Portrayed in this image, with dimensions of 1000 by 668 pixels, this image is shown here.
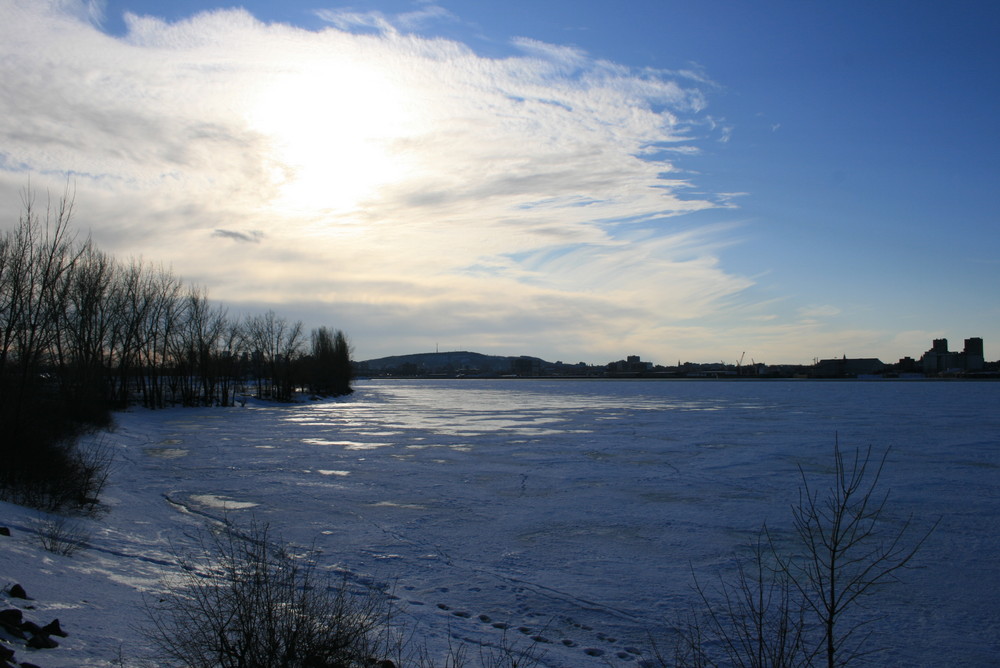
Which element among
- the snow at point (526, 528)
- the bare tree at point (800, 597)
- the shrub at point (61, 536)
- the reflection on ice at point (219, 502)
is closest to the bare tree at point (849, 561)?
the bare tree at point (800, 597)

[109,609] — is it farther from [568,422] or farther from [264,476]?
[568,422]

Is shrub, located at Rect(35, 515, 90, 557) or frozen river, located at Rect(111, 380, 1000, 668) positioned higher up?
shrub, located at Rect(35, 515, 90, 557)

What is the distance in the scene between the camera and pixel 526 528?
1034cm

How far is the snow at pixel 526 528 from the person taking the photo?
6.15 metres

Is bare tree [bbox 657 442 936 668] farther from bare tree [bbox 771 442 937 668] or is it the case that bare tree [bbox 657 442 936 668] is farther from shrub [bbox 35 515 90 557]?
shrub [bbox 35 515 90 557]

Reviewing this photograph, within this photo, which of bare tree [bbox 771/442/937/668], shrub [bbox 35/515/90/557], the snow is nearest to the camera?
bare tree [bbox 771/442/937/668]

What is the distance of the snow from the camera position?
242 inches

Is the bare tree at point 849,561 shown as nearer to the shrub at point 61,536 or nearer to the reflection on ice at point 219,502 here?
the shrub at point 61,536

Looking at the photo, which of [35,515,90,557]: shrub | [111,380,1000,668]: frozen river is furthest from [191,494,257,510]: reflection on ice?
[35,515,90,557]: shrub

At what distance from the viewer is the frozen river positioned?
6688mm

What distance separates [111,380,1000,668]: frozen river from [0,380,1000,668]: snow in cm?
4

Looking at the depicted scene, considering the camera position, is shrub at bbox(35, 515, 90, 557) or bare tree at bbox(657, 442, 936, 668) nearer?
bare tree at bbox(657, 442, 936, 668)

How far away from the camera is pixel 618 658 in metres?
5.84

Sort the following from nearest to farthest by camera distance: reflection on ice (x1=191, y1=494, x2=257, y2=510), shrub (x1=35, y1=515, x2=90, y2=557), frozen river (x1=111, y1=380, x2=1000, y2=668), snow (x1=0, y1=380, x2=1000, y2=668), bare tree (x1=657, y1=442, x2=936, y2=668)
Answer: bare tree (x1=657, y1=442, x2=936, y2=668)
snow (x1=0, y1=380, x2=1000, y2=668)
frozen river (x1=111, y1=380, x2=1000, y2=668)
shrub (x1=35, y1=515, x2=90, y2=557)
reflection on ice (x1=191, y1=494, x2=257, y2=510)
